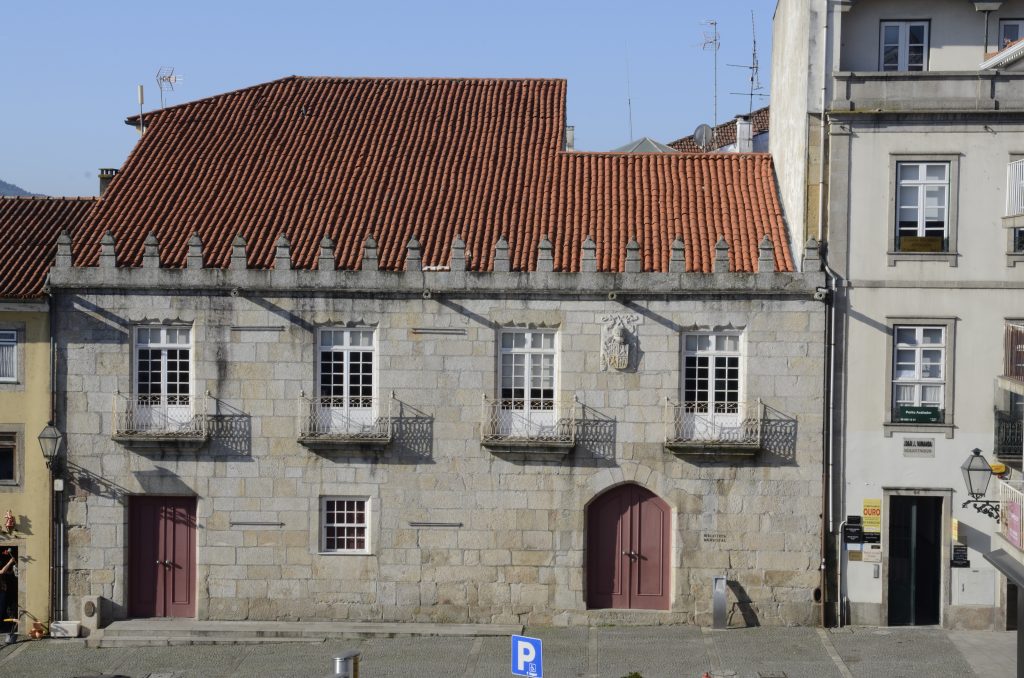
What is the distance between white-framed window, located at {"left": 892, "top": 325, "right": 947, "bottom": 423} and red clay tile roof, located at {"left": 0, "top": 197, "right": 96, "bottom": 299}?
16843mm

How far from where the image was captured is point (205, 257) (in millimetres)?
27969

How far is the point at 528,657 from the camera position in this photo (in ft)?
60.0

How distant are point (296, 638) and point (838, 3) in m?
16.3

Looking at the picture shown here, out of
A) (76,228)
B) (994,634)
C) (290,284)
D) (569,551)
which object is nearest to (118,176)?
(76,228)

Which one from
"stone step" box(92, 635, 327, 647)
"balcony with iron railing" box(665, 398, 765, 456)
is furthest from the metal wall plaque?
"stone step" box(92, 635, 327, 647)

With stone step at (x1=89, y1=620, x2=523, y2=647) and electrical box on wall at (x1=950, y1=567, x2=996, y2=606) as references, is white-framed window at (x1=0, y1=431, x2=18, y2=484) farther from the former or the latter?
electrical box on wall at (x1=950, y1=567, x2=996, y2=606)

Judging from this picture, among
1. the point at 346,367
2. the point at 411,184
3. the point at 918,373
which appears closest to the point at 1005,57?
the point at 918,373

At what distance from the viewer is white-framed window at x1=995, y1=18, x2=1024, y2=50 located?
1079 inches

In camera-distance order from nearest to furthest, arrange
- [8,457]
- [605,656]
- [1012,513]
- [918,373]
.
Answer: [1012,513] < [605,656] < [918,373] < [8,457]

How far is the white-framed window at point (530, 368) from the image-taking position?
27.2m

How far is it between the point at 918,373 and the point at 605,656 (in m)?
8.08

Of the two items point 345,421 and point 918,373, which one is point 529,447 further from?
point 918,373

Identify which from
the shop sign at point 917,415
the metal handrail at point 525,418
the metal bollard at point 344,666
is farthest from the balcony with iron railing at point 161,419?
the shop sign at point 917,415

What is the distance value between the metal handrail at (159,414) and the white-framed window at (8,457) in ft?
7.00
